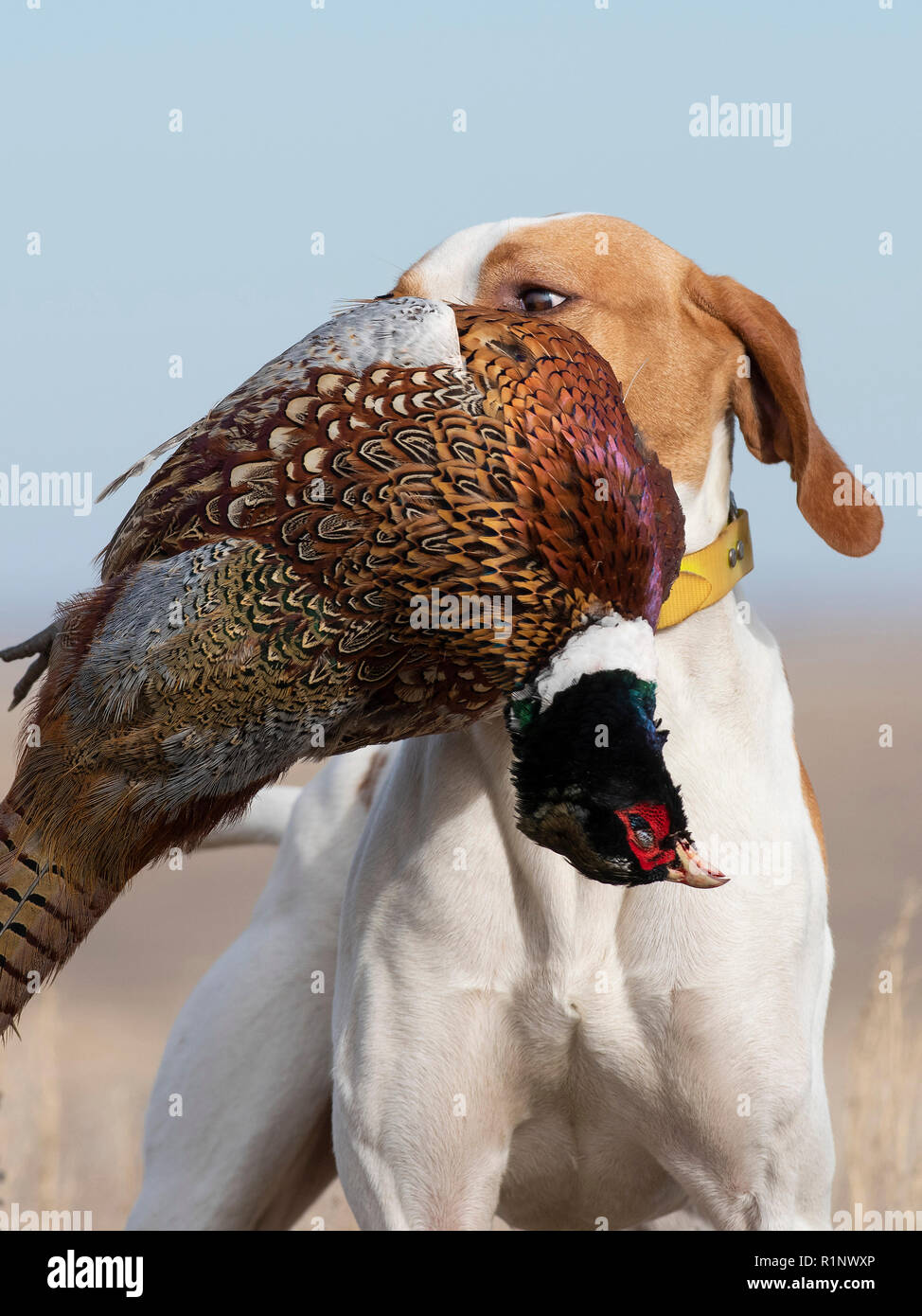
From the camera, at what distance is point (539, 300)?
7.31ft

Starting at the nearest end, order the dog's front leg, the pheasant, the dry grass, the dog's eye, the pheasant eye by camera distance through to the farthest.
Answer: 1. the pheasant
2. the pheasant eye
3. the dog's eye
4. the dog's front leg
5. the dry grass

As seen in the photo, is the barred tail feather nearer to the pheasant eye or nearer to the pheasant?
the pheasant

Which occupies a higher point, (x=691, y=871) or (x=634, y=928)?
(x=691, y=871)

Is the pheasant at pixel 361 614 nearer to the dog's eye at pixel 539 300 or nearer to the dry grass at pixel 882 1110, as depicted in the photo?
the dog's eye at pixel 539 300

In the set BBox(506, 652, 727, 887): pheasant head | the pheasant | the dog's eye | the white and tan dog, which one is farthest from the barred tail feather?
the dog's eye

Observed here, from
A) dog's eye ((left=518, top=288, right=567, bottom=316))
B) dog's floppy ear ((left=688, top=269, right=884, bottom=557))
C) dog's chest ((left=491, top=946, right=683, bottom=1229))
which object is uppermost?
dog's eye ((left=518, top=288, right=567, bottom=316))

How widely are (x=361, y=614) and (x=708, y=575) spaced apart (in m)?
0.76

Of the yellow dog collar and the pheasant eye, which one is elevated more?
the yellow dog collar

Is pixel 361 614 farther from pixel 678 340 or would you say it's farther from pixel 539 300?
pixel 678 340

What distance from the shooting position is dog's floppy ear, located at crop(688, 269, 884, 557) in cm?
232

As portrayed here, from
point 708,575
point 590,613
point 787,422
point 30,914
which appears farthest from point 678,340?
point 30,914

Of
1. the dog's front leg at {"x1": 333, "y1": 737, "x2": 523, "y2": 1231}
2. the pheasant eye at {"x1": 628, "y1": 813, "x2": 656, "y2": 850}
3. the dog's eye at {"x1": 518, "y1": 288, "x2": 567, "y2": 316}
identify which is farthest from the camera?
the dog's front leg at {"x1": 333, "y1": 737, "x2": 523, "y2": 1231}

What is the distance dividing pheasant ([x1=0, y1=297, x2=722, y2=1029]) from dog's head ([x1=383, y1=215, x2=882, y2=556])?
0.36 meters
